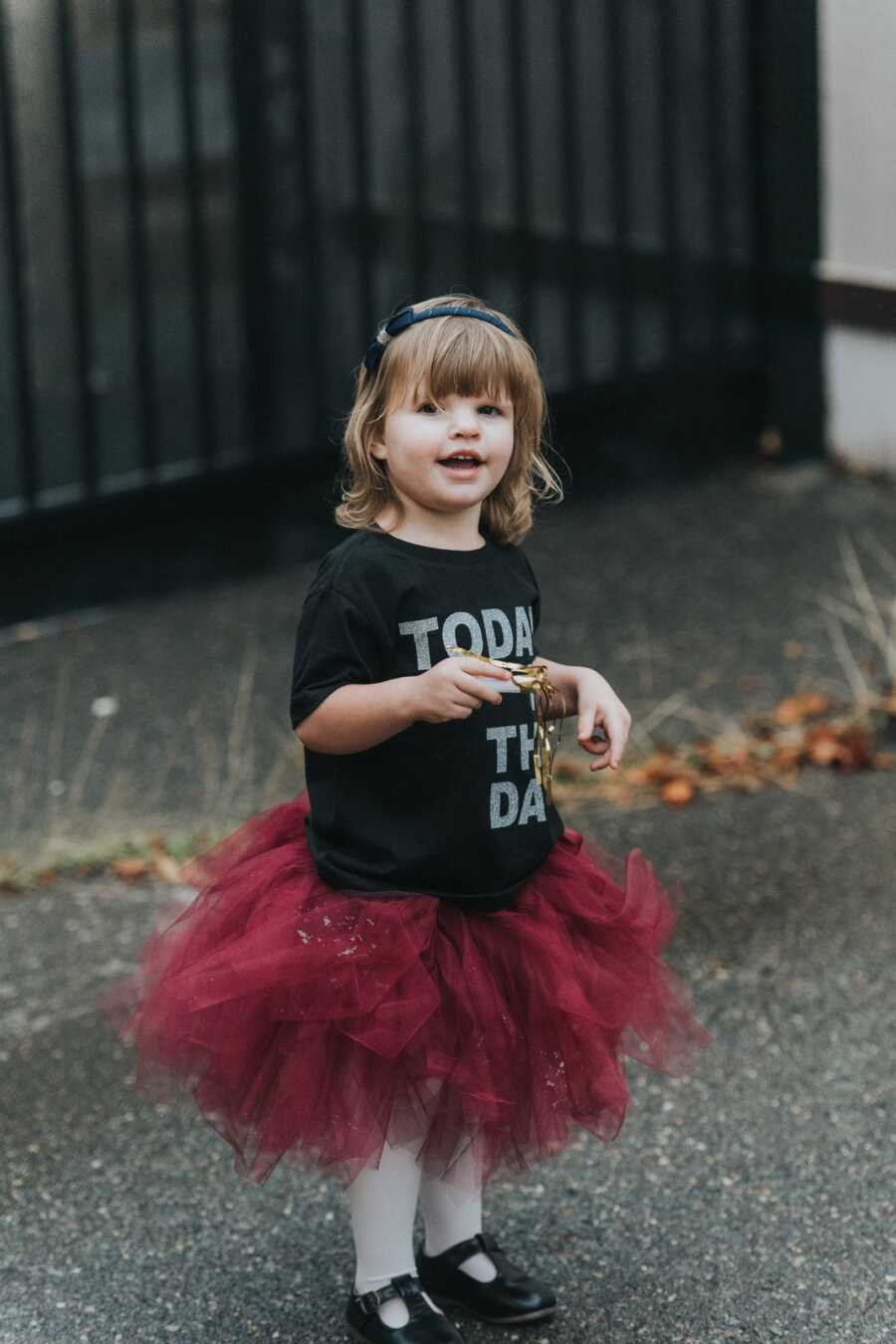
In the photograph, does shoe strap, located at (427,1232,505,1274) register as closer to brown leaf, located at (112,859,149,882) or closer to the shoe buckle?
the shoe buckle

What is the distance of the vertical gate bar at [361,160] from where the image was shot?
629cm

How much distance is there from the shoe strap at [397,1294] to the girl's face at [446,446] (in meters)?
1.06

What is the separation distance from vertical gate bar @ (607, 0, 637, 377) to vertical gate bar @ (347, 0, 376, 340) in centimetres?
94

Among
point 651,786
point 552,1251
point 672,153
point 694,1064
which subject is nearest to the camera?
point 552,1251

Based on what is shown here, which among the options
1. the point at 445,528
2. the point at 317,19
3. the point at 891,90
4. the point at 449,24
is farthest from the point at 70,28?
the point at 445,528

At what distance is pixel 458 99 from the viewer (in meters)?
6.55

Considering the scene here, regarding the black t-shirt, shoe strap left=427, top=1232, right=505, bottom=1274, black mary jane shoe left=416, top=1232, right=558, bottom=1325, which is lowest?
black mary jane shoe left=416, top=1232, right=558, bottom=1325

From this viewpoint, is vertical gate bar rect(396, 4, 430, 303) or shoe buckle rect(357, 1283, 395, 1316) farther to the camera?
vertical gate bar rect(396, 4, 430, 303)

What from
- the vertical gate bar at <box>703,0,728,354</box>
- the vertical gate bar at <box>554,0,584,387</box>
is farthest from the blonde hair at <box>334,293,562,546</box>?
the vertical gate bar at <box>703,0,728,354</box>

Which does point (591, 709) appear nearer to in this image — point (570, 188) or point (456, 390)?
point (456, 390)

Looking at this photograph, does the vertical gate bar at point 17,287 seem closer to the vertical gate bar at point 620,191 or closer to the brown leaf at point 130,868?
the brown leaf at point 130,868

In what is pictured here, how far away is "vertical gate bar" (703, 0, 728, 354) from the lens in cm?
697

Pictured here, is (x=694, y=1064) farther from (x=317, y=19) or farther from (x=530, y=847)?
(x=317, y=19)

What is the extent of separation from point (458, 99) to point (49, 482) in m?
1.84
